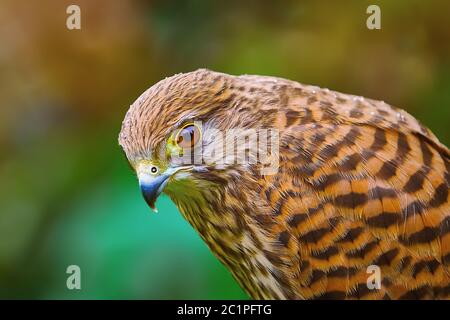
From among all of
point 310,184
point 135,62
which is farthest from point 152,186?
point 135,62

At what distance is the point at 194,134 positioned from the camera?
3.38m

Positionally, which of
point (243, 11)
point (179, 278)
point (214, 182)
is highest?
point (243, 11)

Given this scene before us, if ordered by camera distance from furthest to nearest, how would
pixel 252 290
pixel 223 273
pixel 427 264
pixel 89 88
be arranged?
pixel 89 88
pixel 223 273
pixel 252 290
pixel 427 264

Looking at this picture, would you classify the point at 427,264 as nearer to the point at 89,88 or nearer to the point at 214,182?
the point at 214,182

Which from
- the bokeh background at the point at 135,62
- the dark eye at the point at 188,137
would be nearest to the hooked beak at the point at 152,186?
the dark eye at the point at 188,137

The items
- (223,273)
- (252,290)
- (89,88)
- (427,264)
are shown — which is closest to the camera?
(427,264)

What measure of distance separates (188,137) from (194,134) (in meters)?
0.03

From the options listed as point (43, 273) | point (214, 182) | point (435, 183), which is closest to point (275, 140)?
point (214, 182)

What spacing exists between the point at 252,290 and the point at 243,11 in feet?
7.76

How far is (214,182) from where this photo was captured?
349 centimetres

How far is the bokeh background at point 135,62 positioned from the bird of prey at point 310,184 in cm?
160

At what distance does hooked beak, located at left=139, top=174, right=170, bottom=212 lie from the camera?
3.30 m

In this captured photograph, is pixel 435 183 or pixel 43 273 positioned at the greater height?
pixel 435 183
